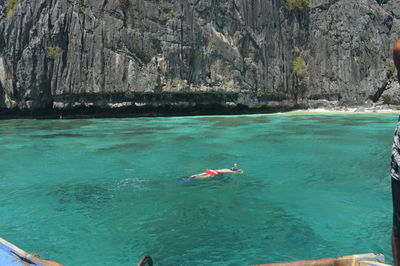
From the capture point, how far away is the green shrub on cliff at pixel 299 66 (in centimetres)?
3675

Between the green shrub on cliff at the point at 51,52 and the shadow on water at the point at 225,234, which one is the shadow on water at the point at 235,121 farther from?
the shadow on water at the point at 225,234

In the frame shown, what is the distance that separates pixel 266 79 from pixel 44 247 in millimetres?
30996

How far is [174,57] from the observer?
3091 cm

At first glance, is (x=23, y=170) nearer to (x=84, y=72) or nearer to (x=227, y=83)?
(x=84, y=72)

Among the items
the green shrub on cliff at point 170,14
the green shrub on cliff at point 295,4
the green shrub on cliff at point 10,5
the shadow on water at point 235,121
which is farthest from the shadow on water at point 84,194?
the green shrub on cliff at point 295,4

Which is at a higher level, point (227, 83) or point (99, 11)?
point (99, 11)

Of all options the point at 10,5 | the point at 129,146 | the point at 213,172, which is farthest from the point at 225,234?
the point at 10,5

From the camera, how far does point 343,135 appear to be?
54.7 feet

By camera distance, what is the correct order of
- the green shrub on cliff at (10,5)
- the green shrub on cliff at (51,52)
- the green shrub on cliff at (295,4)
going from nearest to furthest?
the green shrub on cliff at (51,52) → the green shrub on cliff at (10,5) → the green shrub on cliff at (295,4)

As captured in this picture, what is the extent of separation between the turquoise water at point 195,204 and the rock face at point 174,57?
1744 cm

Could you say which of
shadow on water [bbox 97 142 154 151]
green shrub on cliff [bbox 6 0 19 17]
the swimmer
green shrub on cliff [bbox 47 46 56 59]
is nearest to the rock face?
green shrub on cliff [bbox 47 46 56 59]

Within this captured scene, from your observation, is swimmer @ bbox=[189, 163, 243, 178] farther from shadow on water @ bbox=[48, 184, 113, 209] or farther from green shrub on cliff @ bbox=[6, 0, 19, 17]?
green shrub on cliff @ bbox=[6, 0, 19, 17]

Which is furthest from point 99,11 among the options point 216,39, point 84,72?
point 216,39

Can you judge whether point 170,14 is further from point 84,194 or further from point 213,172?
point 84,194
